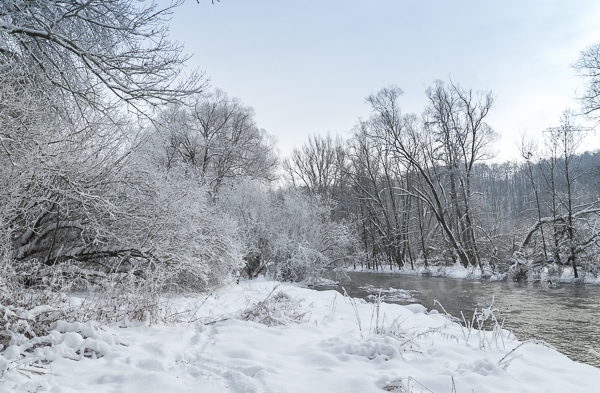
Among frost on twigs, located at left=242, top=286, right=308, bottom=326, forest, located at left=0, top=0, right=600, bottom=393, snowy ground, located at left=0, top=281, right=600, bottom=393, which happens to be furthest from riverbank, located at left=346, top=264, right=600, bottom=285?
frost on twigs, located at left=242, top=286, right=308, bottom=326

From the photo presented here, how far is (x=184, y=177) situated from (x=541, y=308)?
10.1 meters

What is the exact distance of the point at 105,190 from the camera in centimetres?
712

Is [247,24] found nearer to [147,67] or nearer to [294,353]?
[147,67]

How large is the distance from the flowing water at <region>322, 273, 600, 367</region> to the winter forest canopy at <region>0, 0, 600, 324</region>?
140 inches

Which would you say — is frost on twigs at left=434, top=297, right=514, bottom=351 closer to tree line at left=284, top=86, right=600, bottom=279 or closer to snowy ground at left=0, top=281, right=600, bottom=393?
snowy ground at left=0, top=281, right=600, bottom=393

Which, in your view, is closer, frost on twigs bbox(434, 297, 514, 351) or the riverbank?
frost on twigs bbox(434, 297, 514, 351)

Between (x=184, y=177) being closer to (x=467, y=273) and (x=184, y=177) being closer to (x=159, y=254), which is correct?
(x=159, y=254)

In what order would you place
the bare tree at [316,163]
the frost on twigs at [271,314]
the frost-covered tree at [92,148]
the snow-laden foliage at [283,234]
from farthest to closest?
the bare tree at [316,163] → the snow-laden foliage at [283,234] → the frost-covered tree at [92,148] → the frost on twigs at [271,314]

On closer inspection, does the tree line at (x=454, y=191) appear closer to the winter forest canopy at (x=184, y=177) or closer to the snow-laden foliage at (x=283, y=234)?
the winter forest canopy at (x=184, y=177)

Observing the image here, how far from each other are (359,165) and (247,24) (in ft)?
77.9

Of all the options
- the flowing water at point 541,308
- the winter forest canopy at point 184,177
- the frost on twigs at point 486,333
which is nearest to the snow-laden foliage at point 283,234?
the winter forest canopy at point 184,177

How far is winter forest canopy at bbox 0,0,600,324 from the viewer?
5.09 meters

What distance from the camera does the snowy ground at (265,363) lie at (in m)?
2.42

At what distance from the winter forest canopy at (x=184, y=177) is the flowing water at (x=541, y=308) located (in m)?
3.57
